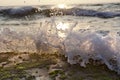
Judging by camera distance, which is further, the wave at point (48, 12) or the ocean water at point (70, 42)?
the wave at point (48, 12)

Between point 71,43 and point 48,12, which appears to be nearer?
point 71,43

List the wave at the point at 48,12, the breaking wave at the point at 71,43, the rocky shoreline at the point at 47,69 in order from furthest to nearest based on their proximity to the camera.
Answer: the wave at the point at 48,12 < the breaking wave at the point at 71,43 < the rocky shoreline at the point at 47,69

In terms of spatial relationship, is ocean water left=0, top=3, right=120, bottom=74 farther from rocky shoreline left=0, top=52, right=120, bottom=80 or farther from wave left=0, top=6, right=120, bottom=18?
wave left=0, top=6, right=120, bottom=18

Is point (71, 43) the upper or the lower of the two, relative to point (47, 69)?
upper

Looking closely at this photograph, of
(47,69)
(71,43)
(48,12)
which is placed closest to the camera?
(47,69)

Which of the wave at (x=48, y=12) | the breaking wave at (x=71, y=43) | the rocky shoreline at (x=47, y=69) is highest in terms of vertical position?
the breaking wave at (x=71, y=43)

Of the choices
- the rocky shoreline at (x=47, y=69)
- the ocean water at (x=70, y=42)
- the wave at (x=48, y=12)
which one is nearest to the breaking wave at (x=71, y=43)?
the ocean water at (x=70, y=42)

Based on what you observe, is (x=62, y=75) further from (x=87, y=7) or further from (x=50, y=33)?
(x=87, y=7)

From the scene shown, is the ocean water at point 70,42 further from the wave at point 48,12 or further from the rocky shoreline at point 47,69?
the wave at point 48,12

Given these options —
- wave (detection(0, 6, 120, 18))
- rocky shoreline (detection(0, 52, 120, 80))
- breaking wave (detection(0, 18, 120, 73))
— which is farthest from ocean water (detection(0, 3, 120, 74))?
wave (detection(0, 6, 120, 18))

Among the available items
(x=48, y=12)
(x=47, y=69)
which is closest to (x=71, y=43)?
(x=47, y=69)

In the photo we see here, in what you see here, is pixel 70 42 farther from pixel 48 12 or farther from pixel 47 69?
pixel 48 12

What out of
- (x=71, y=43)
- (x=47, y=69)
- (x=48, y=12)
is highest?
(x=71, y=43)
